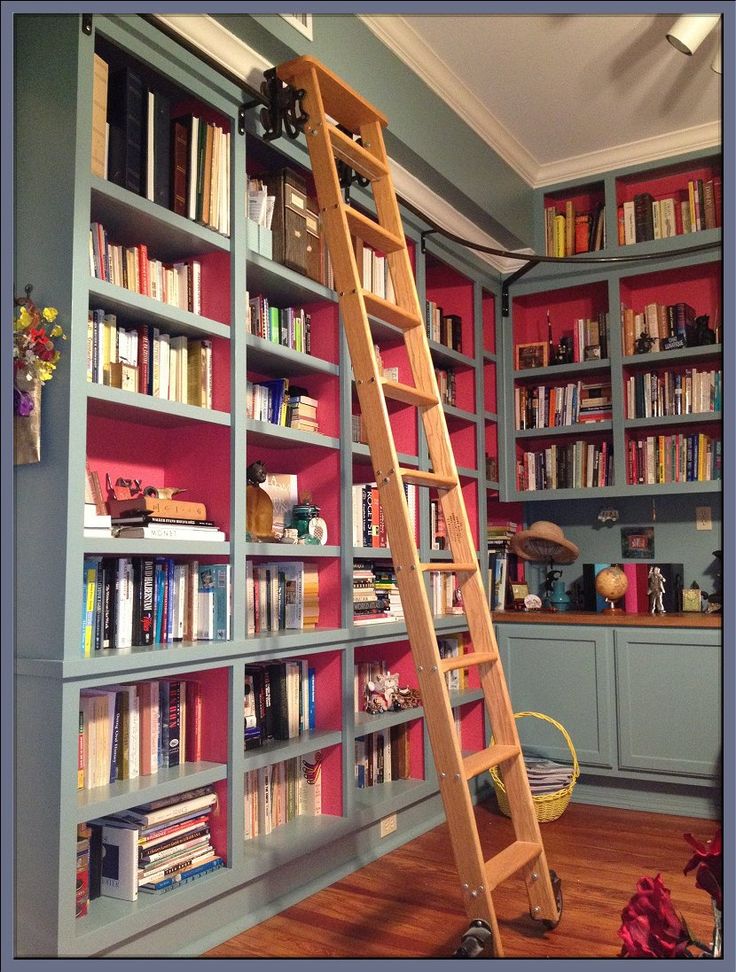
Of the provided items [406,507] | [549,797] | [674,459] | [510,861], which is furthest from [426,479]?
[674,459]

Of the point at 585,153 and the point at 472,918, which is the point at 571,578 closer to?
the point at 585,153

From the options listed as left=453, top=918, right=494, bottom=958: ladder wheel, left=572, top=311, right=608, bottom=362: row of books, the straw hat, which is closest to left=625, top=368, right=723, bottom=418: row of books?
left=572, top=311, right=608, bottom=362: row of books

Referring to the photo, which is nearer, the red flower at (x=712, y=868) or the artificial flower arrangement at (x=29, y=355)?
the red flower at (x=712, y=868)

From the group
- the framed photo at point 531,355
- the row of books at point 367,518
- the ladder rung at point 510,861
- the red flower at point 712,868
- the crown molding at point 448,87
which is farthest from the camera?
the framed photo at point 531,355

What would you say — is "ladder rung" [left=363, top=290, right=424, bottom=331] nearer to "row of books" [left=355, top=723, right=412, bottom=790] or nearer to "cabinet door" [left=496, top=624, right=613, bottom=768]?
"row of books" [left=355, top=723, right=412, bottom=790]

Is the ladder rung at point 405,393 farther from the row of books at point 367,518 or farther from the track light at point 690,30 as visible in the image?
the track light at point 690,30

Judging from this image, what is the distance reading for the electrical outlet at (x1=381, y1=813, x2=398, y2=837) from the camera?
3.16 m

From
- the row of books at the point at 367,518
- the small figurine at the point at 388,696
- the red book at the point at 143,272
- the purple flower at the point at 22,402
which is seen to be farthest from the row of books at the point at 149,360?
the small figurine at the point at 388,696

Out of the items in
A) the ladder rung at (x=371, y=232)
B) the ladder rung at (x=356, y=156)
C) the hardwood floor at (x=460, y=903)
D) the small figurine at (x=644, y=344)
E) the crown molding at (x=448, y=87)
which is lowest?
the hardwood floor at (x=460, y=903)

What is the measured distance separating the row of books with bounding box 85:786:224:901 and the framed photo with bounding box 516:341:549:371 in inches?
119

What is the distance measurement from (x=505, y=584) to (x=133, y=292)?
110 inches

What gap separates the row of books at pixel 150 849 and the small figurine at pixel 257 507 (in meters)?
0.84

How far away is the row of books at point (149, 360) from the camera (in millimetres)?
2252

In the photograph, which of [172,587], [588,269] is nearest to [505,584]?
[588,269]
